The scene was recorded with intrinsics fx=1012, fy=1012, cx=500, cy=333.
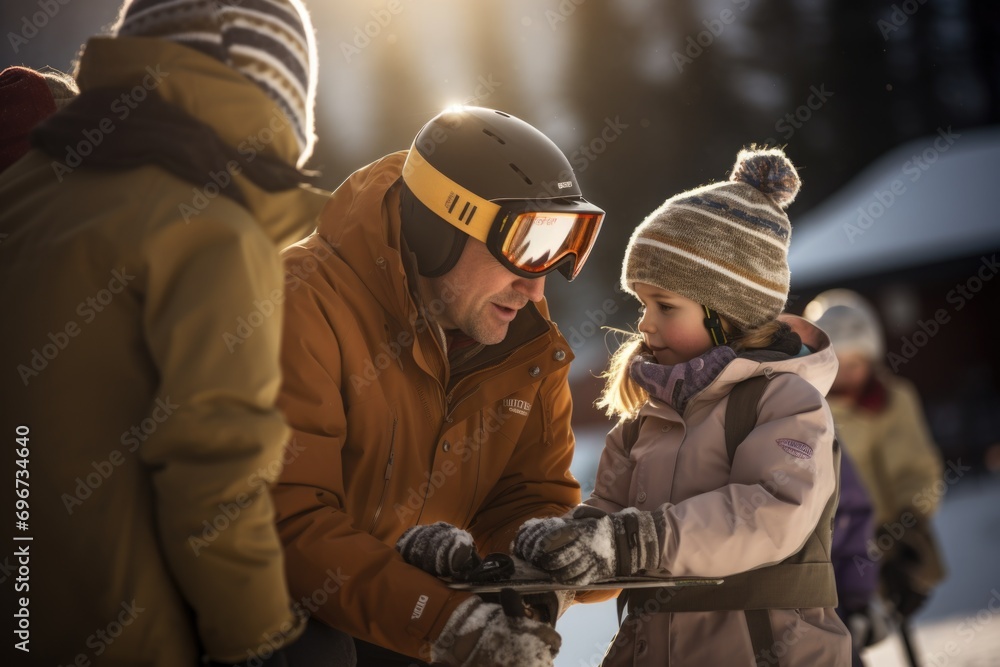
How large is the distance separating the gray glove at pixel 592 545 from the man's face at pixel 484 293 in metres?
0.63

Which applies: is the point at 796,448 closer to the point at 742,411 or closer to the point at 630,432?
the point at 742,411

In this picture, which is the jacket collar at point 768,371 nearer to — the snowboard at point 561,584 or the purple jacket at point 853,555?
the snowboard at point 561,584

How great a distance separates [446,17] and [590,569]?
8.42 meters

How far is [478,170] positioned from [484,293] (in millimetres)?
325

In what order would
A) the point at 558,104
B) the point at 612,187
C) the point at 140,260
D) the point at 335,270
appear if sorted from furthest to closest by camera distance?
1. the point at 612,187
2. the point at 558,104
3. the point at 335,270
4. the point at 140,260

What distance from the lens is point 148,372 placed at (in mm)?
1552

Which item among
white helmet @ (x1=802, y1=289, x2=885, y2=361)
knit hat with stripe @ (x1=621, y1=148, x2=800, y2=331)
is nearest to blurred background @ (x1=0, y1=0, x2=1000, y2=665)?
white helmet @ (x1=802, y1=289, x2=885, y2=361)

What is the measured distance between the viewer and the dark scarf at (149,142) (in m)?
1.55

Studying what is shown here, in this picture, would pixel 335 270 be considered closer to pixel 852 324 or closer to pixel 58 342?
pixel 58 342

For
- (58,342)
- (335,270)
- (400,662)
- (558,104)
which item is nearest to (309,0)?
(558,104)

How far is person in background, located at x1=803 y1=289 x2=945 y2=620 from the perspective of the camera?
16.0 ft

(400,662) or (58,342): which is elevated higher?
(58,342)

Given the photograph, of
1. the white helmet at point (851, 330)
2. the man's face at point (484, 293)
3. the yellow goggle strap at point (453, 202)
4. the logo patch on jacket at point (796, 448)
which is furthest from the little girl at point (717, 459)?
the white helmet at point (851, 330)

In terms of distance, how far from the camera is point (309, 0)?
7.44 metres
